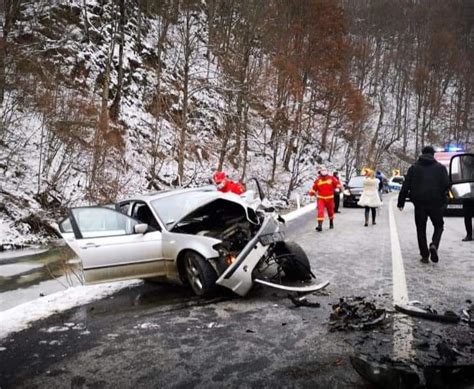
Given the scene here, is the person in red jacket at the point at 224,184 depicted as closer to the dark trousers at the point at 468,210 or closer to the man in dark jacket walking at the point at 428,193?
the man in dark jacket walking at the point at 428,193

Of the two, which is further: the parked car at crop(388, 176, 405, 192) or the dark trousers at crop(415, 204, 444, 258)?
the parked car at crop(388, 176, 405, 192)

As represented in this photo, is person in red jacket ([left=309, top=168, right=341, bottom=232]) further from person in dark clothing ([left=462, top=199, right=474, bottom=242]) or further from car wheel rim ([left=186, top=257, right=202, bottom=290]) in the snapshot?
car wheel rim ([left=186, top=257, right=202, bottom=290])

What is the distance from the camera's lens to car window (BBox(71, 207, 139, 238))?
5828 mm

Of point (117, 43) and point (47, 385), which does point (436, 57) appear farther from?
point (47, 385)

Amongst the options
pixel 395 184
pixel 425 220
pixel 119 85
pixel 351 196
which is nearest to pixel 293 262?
pixel 425 220

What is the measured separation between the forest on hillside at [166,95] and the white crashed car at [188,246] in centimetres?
856

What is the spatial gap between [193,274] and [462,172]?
12.9ft

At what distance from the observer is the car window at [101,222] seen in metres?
5.83

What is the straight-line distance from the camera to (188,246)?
5.51m

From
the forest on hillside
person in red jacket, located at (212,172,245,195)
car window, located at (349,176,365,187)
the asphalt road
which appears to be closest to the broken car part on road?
the asphalt road

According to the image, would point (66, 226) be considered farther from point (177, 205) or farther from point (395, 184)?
point (395, 184)

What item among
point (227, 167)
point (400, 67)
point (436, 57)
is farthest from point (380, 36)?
point (227, 167)

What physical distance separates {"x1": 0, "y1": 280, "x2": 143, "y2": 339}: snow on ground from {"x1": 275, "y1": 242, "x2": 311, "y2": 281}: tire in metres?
2.22

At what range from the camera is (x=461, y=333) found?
3980mm
